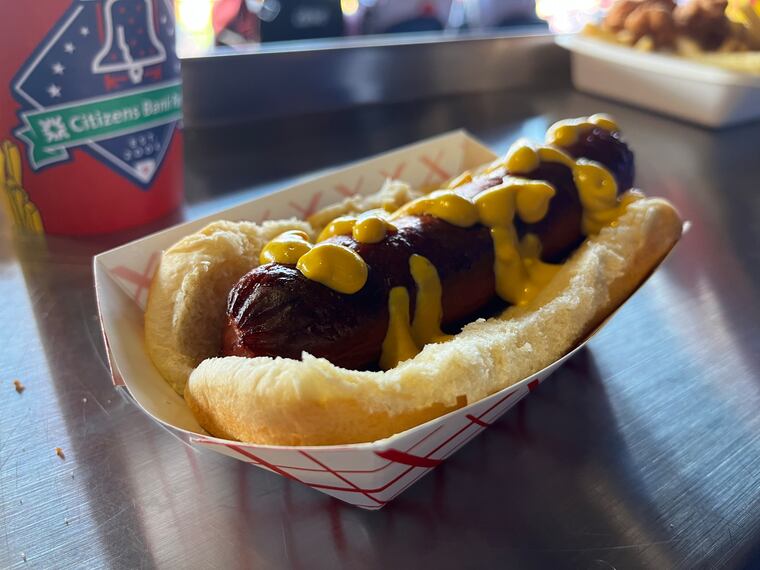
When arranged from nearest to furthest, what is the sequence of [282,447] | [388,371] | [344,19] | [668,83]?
[282,447] < [388,371] < [668,83] < [344,19]

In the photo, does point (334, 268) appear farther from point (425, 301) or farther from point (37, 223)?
point (37, 223)

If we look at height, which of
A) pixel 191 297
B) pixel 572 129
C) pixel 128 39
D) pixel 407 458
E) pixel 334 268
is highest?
pixel 128 39

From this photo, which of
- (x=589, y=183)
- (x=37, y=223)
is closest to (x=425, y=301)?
(x=589, y=183)

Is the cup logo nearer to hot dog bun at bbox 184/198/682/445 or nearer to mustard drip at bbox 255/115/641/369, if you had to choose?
hot dog bun at bbox 184/198/682/445

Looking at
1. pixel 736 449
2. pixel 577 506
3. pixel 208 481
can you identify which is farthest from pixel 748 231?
pixel 208 481

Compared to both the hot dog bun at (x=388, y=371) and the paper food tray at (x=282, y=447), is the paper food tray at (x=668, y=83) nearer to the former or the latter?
the hot dog bun at (x=388, y=371)

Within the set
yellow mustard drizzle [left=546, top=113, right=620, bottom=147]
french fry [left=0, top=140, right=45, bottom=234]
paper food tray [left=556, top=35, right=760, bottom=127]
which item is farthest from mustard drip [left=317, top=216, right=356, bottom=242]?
paper food tray [left=556, top=35, right=760, bottom=127]

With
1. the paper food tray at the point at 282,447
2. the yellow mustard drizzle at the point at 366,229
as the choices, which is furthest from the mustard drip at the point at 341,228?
the paper food tray at the point at 282,447
